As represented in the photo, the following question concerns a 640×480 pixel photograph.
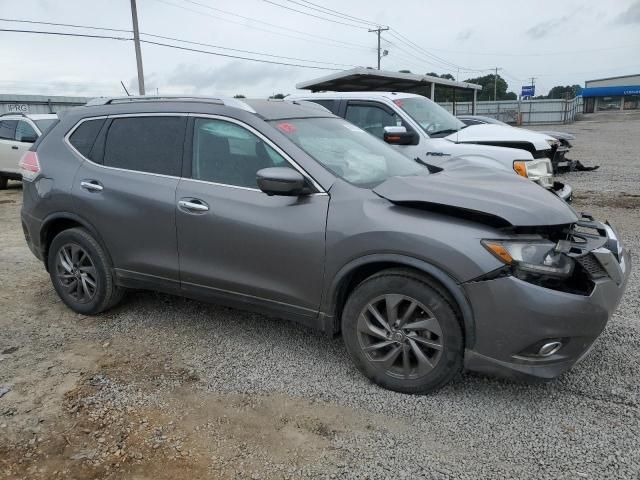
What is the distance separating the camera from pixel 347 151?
3865mm

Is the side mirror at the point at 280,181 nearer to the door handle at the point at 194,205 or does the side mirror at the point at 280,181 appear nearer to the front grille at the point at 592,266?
the door handle at the point at 194,205

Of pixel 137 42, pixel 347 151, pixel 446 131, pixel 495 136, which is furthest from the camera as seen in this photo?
pixel 137 42

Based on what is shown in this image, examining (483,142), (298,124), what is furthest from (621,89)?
(298,124)

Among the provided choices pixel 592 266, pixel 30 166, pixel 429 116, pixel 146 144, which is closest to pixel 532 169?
pixel 429 116

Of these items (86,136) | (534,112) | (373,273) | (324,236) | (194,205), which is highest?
(534,112)

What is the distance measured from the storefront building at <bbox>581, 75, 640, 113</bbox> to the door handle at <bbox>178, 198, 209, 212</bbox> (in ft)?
263

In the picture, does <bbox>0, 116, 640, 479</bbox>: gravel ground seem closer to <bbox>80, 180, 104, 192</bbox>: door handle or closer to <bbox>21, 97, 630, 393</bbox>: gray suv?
<bbox>21, 97, 630, 393</bbox>: gray suv

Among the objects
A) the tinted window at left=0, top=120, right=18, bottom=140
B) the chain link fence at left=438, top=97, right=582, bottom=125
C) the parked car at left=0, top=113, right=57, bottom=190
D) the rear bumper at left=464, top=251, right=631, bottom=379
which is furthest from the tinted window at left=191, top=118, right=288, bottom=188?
the chain link fence at left=438, top=97, right=582, bottom=125

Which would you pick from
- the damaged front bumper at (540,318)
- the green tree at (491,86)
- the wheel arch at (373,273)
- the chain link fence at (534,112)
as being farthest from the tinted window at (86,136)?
the green tree at (491,86)

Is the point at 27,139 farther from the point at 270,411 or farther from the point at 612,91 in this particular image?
the point at 612,91

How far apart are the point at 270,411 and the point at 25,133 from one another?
11.8 meters

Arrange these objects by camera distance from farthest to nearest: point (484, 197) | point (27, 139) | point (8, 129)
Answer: point (8, 129) → point (27, 139) → point (484, 197)

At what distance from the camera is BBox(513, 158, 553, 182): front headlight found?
6.99 m

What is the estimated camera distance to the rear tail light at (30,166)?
455cm
